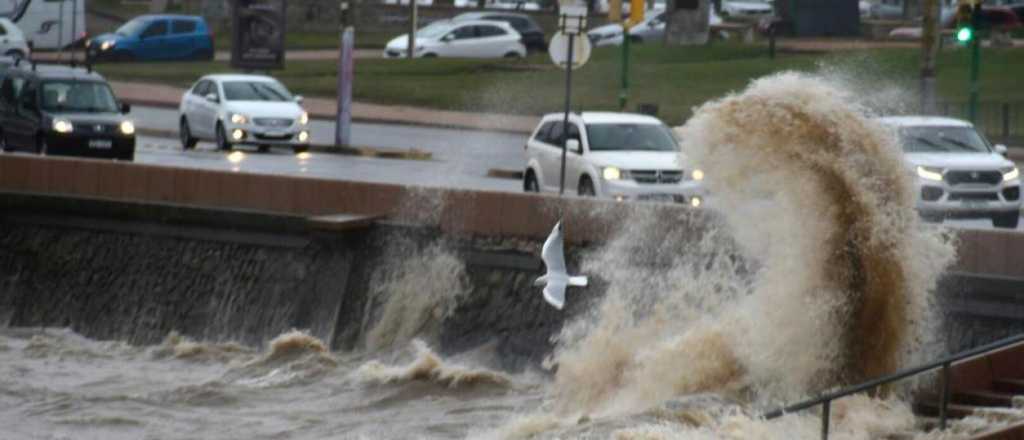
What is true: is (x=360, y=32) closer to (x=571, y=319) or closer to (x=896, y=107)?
(x=896, y=107)

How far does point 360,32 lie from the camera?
7431cm

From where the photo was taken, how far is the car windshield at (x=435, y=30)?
65312mm

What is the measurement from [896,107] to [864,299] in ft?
70.0

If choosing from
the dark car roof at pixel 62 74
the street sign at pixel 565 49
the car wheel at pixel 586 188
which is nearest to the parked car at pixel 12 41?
the dark car roof at pixel 62 74

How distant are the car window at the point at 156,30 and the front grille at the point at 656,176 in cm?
3916

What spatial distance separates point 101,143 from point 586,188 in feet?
34.2

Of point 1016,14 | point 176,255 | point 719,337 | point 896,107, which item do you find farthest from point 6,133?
point 1016,14

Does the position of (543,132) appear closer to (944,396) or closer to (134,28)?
(944,396)

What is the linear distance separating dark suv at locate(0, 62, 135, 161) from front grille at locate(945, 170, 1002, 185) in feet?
48.5

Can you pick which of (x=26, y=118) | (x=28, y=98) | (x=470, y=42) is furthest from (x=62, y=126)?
(x=470, y=42)

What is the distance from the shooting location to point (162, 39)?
65.0 meters

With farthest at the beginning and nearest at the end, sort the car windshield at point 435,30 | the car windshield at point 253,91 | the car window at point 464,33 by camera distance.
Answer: the car windshield at point 435,30
the car window at point 464,33
the car windshield at point 253,91

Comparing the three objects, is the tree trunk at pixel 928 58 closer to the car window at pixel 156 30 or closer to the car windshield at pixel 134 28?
the car window at pixel 156 30

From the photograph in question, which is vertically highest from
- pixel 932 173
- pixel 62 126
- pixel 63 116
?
pixel 932 173
